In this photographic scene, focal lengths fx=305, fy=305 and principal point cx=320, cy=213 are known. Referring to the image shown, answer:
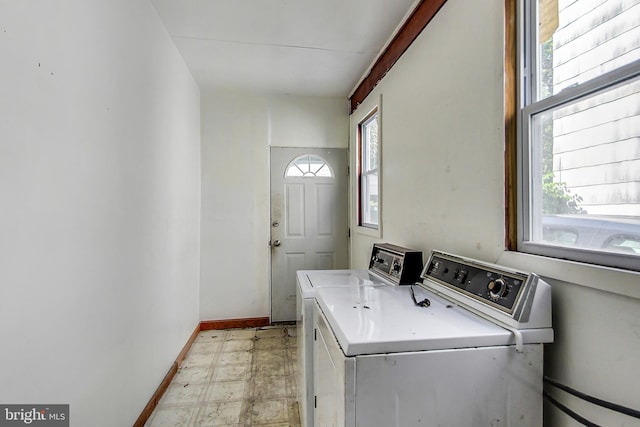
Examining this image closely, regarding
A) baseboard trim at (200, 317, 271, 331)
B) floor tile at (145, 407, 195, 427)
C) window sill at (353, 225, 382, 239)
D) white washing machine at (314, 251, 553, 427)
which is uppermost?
window sill at (353, 225, 382, 239)

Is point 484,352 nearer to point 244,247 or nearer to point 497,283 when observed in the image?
point 497,283

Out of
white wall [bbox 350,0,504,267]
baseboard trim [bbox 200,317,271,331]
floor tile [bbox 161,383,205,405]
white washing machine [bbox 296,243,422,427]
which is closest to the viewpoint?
white wall [bbox 350,0,504,267]

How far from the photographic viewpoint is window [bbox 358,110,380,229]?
3.09m

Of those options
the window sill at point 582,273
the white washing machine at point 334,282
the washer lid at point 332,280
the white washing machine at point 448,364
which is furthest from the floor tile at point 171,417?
the window sill at point 582,273

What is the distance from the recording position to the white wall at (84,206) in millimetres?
911

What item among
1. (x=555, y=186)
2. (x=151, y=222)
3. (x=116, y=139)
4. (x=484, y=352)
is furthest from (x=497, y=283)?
(x=151, y=222)

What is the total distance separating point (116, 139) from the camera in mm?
1493

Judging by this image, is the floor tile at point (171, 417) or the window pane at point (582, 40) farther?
the floor tile at point (171, 417)

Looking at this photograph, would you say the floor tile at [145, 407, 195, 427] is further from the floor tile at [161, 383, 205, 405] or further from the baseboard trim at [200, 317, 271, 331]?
the baseboard trim at [200, 317, 271, 331]

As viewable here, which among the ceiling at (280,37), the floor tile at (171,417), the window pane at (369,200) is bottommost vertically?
the floor tile at (171,417)

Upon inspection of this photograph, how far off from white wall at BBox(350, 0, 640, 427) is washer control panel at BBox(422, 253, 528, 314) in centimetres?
10

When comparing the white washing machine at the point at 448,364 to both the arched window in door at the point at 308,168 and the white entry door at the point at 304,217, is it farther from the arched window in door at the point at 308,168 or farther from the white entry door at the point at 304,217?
the arched window in door at the point at 308,168

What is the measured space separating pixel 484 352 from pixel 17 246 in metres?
1.44

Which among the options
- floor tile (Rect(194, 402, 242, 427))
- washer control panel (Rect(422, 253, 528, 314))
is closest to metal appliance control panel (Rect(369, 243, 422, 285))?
washer control panel (Rect(422, 253, 528, 314))
